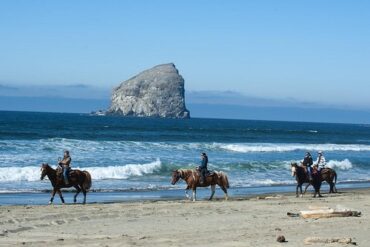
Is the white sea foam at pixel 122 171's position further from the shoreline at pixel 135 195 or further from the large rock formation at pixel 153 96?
the large rock formation at pixel 153 96

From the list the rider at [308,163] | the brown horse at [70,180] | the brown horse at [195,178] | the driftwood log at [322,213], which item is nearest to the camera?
the driftwood log at [322,213]

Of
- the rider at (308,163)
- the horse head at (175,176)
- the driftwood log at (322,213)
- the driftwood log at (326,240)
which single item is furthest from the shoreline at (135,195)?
the driftwood log at (326,240)

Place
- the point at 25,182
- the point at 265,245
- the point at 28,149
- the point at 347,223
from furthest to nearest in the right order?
the point at 28,149, the point at 25,182, the point at 347,223, the point at 265,245

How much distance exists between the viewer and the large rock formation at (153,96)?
180250 millimetres

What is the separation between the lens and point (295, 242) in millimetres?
11867

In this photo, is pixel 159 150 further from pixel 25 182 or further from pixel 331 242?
pixel 331 242

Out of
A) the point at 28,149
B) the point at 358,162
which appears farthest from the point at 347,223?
the point at 358,162

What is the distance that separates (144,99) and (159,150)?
444 ft

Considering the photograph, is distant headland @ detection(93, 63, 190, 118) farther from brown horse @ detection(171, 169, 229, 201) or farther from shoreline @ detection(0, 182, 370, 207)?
brown horse @ detection(171, 169, 229, 201)

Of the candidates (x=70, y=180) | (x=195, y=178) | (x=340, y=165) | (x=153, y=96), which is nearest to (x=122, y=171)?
(x=195, y=178)

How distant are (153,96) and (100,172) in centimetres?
15110

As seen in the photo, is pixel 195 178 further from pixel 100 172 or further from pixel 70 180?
pixel 100 172

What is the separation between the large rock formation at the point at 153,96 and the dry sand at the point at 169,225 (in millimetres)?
160368

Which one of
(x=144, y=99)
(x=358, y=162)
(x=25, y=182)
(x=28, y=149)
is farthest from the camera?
(x=144, y=99)
